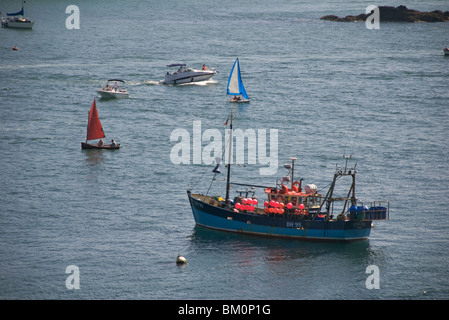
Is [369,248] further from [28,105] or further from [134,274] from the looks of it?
[28,105]

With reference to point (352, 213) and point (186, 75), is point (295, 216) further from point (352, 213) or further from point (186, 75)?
point (186, 75)

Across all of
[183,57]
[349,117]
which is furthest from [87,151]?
[183,57]

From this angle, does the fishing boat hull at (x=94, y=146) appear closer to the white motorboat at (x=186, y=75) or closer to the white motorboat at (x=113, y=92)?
the white motorboat at (x=113, y=92)

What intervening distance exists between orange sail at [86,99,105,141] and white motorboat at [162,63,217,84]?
4392cm

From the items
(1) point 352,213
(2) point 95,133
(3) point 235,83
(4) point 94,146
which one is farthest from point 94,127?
(1) point 352,213

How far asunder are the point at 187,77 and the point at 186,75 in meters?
0.51

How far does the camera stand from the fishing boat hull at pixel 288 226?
77.6m

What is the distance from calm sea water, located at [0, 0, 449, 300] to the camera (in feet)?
229

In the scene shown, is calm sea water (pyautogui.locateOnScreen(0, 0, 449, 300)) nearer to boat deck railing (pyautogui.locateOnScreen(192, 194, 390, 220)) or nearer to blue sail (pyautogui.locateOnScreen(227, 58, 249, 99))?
boat deck railing (pyautogui.locateOnScreen(192, 194, 390, 220))

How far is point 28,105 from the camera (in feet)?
443

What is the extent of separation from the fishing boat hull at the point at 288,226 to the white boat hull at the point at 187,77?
76.7 m

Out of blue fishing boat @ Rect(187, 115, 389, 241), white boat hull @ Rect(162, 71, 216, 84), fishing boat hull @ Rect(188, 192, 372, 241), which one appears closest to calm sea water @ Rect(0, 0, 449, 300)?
fishing boat hull @ Rect(188, 192, 372, 241)

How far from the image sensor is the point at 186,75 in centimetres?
15425
